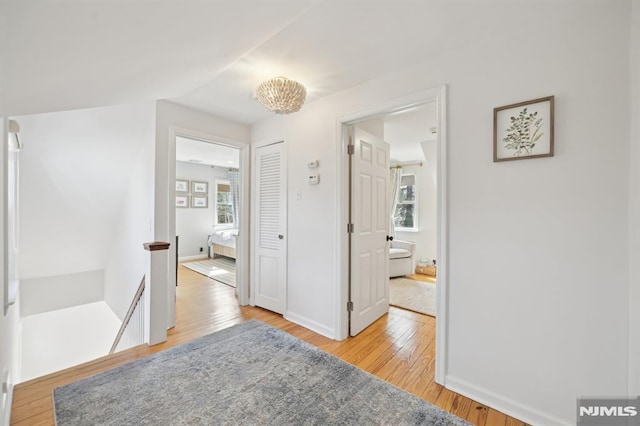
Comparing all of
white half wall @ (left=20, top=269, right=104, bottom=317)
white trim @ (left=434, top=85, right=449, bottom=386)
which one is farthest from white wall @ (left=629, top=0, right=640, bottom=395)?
white half wall @ (left=20, top=269, right=104, bottom=317)

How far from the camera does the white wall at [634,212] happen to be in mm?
1191

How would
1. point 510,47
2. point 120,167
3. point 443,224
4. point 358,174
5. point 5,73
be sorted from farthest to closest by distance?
1. point 120,167
2. point 358,174
3. point 443,224
4. point 510,47
5. point 5,73

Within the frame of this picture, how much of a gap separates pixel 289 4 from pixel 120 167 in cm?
326

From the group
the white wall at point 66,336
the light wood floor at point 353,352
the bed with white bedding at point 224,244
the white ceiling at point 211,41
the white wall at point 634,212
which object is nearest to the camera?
the white ceiling at point 211,41

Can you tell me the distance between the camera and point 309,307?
2799 millimetres

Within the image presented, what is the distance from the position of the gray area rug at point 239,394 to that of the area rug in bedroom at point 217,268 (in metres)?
2.50

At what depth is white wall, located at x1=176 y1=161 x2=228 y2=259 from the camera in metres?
6.54

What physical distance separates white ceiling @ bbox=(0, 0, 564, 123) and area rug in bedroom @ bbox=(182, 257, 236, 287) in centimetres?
338

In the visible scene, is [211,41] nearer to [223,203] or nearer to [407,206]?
[407,206]

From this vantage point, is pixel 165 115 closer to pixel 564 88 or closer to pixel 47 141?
pixel 47 141

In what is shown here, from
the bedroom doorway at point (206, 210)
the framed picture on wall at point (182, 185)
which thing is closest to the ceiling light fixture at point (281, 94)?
the bedroom doorway at point (206, 210)

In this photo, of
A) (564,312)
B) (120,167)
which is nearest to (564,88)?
(564,312)

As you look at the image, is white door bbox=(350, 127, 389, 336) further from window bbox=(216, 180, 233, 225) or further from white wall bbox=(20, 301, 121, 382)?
window bbox=(216, 180, 233, 225)

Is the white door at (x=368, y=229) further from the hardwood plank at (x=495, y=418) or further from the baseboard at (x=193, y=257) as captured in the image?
the baseboard at (x=193, y=257)
